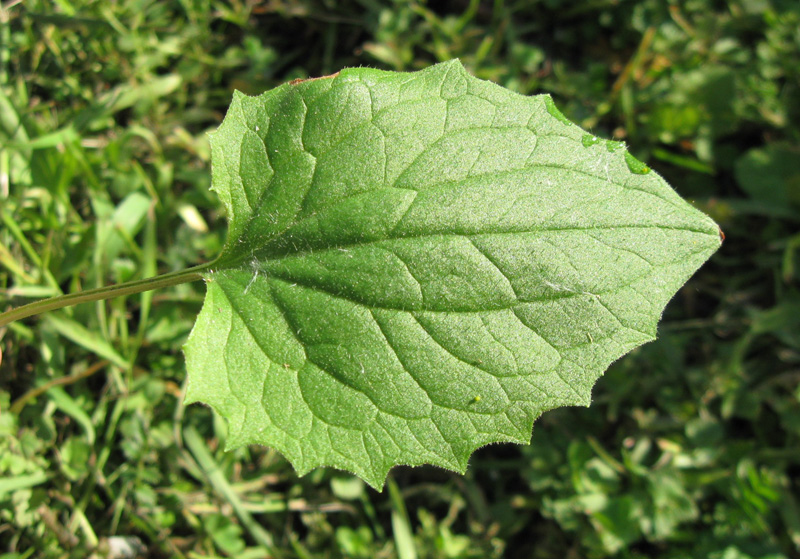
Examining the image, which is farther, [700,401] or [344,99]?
[700,401]

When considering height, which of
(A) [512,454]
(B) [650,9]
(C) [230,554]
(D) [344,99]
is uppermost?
(B) [650,9]

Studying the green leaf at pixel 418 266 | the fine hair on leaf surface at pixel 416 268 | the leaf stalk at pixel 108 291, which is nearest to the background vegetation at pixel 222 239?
the leaf stalk at pixel 108 291

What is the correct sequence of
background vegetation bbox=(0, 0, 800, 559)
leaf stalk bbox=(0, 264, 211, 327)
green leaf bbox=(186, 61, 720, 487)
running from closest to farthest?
green leaf bbox=(186, 61, 720, 487) < leaf stalk bbox=(0, 264, 211, 327) < background vegetation bbox=(0, 0, 800, 559)

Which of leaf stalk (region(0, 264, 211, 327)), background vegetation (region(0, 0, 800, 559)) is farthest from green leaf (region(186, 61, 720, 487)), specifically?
background vegetation (region(0, 0, 800, 559))

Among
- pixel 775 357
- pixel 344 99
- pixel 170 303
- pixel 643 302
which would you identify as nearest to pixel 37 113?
pixel 170 303

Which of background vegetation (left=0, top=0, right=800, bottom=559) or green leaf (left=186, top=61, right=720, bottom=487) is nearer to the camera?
green leaf (left=186, top=61, right=720, bottom=487)

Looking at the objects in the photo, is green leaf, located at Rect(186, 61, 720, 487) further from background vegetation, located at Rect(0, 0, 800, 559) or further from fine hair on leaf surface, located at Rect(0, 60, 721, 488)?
background vegetation, located at Rect(0, 0, 800, 559)

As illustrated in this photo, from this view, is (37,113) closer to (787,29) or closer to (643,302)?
(643,302)
